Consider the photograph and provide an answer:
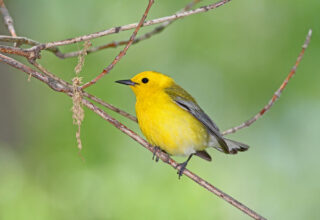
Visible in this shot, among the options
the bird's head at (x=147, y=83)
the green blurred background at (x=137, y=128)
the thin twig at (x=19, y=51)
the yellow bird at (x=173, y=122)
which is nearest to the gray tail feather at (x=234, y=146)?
the yellow bird at (x=173, y=122)

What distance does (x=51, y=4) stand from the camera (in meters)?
7.97

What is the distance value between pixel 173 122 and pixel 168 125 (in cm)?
8

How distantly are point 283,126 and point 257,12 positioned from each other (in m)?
2.15

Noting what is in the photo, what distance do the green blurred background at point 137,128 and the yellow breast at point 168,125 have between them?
165cm

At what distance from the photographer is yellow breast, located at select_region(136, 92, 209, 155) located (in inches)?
184

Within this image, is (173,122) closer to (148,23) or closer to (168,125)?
(168,125)

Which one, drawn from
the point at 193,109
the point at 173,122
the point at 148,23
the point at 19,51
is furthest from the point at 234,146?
the point at 19,51

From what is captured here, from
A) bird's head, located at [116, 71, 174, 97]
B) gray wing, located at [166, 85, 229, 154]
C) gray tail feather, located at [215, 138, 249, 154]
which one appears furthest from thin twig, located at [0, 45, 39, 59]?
gray tail feather, located at [215, 138, 249, 154]

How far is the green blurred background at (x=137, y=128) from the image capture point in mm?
6598

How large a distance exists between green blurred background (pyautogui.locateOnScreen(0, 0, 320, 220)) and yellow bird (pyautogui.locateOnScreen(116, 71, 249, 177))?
5.27 ft

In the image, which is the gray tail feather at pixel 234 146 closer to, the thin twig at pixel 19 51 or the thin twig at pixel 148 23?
the thin twig at pixel 148 23

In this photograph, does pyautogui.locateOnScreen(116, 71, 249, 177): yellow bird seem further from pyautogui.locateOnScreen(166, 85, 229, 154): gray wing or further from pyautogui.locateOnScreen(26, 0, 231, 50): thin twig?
pyautogui.locateOnScreen(26, 0, 231, 50): thin twig

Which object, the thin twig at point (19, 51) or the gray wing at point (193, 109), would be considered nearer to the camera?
the thin twig at point (19, 51)

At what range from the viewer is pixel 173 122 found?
187 inches
